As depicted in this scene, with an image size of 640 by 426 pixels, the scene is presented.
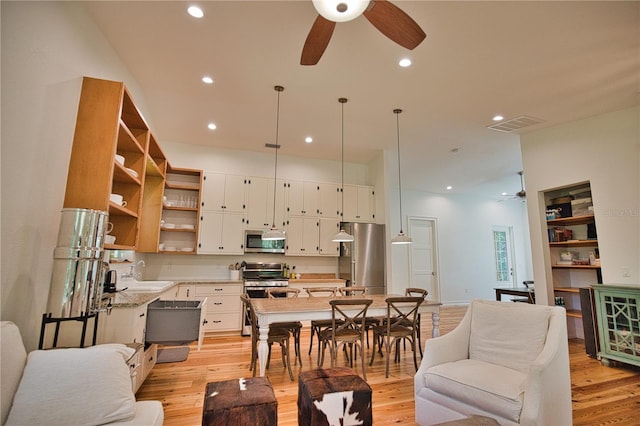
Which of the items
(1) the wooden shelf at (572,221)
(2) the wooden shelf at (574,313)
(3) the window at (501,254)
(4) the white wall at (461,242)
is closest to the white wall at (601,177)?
(1) the wooden shelf at (572,221)

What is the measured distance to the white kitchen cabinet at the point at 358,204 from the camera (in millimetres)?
5855

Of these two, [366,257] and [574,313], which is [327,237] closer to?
[366,257]

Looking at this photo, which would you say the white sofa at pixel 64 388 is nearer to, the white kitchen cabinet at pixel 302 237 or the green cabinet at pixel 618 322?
the white kitchen cabinet at pixel 302 237

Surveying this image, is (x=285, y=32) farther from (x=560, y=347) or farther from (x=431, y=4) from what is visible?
(x=560, y=347)

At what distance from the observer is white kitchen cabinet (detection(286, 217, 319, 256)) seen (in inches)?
216

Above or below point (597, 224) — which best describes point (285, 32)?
above

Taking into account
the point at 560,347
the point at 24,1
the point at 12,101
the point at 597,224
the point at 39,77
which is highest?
the point at 24,1

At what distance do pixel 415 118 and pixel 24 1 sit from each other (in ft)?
13.4

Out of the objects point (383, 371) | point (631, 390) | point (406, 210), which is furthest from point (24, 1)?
point (406, 210)

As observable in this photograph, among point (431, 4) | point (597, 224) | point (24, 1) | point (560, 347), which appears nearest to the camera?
point (24, 1)

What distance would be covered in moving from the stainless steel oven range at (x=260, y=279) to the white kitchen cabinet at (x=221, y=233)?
0.40 m

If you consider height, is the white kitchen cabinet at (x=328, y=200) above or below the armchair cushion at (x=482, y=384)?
above

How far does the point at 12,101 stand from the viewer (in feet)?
5.59

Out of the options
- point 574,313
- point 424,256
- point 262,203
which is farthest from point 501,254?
point 262,203
